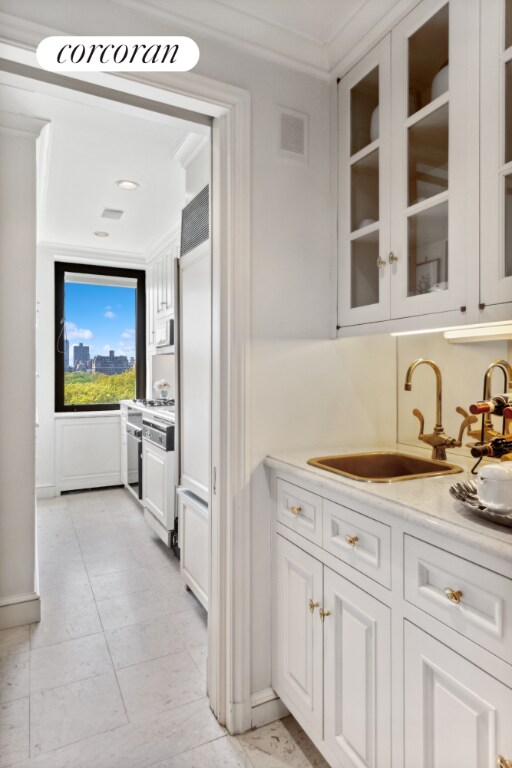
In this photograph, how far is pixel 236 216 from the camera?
1667mm

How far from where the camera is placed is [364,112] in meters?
1.71

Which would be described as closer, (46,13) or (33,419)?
(46,13)

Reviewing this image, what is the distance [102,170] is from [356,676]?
10.6ft

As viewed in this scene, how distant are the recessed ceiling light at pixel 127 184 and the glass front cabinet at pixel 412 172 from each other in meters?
1.99

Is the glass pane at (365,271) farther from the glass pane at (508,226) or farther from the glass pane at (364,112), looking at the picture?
the glass pane at (508,226)

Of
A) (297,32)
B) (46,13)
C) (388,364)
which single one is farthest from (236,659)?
(297,32)

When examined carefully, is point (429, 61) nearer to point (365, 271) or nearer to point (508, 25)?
point (508, 25)

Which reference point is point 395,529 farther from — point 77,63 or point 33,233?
point 33,233

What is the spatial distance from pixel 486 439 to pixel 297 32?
63.6 inches

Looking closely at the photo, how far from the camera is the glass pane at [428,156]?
1371mm

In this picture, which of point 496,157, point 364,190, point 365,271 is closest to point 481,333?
point 365,271

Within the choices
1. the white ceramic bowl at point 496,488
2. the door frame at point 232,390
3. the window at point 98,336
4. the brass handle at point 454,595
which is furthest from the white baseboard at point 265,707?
the window at point 98,336

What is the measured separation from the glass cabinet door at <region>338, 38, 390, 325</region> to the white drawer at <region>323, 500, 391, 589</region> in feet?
2.32

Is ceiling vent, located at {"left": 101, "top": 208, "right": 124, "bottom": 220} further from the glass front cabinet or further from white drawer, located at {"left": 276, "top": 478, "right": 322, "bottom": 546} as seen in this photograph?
white drawer, located at {"left": 276, "top": 478, "right": 322, "bottom": 546}
